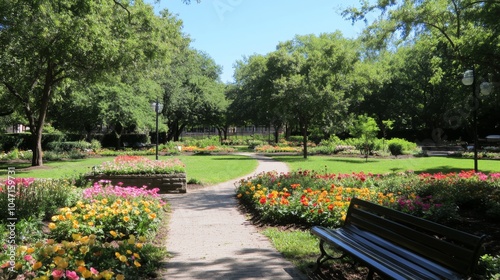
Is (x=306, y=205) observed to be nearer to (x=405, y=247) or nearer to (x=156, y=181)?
(x=405, y=247)

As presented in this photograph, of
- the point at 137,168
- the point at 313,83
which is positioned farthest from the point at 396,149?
the point at 137,168

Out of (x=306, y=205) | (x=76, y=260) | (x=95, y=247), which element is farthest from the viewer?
(x=306, y=205)

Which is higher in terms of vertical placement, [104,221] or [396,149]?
[396,149]

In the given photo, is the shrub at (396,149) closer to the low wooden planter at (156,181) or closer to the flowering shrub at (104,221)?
the low wooden planter at (156,181)

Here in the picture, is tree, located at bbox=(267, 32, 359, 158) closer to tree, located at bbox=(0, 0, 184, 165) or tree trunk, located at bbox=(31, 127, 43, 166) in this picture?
tree, located at bbox=(0, 0, 184, 165)

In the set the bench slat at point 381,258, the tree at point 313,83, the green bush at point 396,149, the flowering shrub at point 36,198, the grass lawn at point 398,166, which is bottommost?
the grass lawn at point 398,166

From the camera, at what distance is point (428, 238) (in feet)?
11.6

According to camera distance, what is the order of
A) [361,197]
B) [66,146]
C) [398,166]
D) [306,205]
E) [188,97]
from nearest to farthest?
[306,205] → [361,197] → [398,166] → [66,146] → [188,97]

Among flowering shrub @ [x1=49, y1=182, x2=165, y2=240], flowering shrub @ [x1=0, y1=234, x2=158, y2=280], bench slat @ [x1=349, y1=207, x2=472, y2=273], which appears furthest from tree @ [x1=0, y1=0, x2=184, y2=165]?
bench slat @ [x1=349, y1=207, x2=472, y2=273]

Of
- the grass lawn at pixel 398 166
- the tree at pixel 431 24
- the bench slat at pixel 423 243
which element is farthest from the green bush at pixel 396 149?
the bench slat at pixel 423 243

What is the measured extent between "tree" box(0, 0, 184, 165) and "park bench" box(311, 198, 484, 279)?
1076 cm

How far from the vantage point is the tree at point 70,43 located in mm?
13938

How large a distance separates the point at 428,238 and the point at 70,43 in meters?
15.3

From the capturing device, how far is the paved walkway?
452cm
